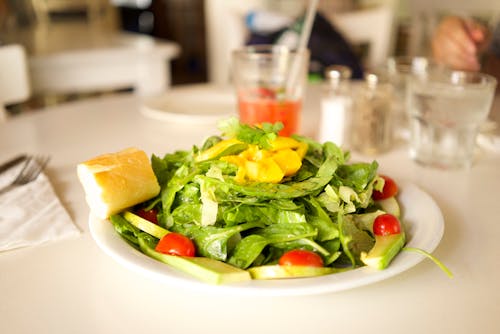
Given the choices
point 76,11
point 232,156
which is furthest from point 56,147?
point 76,11

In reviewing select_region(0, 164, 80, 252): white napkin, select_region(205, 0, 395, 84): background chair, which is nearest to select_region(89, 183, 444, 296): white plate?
select_region(0, 164, 80, 252): white napkin

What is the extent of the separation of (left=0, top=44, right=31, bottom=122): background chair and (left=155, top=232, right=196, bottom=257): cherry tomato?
3.99 feet

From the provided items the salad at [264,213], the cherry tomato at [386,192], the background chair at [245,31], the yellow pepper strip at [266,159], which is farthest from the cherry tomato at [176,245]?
the background chair at [245,31]

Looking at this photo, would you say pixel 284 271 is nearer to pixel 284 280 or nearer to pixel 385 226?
pixel 284 280

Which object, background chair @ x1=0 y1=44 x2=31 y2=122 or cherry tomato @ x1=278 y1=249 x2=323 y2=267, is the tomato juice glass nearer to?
cherry tomato @ x1=278 y1=249 x2=323 y2=267

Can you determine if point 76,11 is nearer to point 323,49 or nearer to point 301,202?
point 323,49

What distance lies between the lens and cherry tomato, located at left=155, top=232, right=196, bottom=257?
63 cm

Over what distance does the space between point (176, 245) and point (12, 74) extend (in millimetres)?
1304

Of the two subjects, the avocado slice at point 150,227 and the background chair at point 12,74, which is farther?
the background chair at point 12,74

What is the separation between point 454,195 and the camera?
0.93 m

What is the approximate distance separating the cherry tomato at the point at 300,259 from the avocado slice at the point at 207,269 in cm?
5

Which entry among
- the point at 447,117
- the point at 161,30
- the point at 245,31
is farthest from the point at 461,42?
the point at 161,30

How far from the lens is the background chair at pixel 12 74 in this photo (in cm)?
165

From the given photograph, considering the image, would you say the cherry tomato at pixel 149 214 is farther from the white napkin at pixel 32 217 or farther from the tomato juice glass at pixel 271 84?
the tomato juice glass at pixel 271 84
